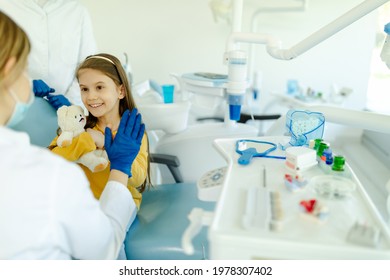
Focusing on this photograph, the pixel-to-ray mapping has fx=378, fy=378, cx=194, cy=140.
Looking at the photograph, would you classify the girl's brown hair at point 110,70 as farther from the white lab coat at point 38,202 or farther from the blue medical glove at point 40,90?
the white lab coat at point 38,202

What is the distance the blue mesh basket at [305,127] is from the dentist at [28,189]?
0.67 metres

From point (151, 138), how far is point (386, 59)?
1322 millimetres

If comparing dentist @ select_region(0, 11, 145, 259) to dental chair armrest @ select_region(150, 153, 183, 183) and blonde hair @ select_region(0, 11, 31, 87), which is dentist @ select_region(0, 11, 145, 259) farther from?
dental chair armrest @ select_region(150, 153, 183, 183)

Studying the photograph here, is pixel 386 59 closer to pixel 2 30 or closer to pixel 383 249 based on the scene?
pixel 383 249

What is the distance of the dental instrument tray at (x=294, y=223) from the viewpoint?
681mm

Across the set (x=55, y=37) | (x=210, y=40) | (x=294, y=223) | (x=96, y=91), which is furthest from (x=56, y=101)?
(x=210, y=40)

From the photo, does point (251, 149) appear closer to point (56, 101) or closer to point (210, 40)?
point (56, 101)

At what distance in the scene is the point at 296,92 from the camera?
2.86 metres

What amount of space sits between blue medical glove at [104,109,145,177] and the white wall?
1837 mm

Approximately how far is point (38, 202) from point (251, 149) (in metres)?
0.63

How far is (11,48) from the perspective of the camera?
2.47 feet

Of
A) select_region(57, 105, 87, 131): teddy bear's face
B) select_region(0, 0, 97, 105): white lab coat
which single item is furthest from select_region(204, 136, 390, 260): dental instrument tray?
select_region(0, 0, 97, 105): white lab coat

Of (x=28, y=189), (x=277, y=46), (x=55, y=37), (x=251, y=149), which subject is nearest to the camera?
(x=28, y=189)
